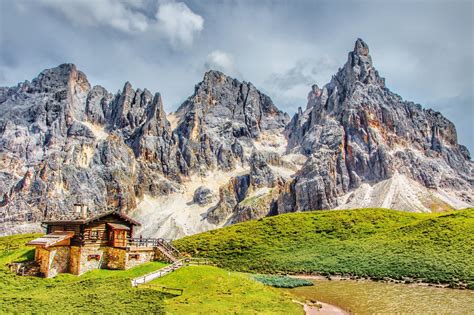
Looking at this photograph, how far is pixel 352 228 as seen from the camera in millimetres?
65250

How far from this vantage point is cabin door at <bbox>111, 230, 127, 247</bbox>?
153 feet

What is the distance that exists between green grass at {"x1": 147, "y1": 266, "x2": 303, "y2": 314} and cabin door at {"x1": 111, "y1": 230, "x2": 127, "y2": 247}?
9074 millimetres

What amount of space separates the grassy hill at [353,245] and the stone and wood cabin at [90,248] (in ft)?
54.0

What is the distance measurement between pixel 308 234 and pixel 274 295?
105 feet

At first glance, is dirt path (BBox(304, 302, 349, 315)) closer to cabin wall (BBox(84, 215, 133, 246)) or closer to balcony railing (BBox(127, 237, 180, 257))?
balcony railing (BBox(127, 237, 180, 257))

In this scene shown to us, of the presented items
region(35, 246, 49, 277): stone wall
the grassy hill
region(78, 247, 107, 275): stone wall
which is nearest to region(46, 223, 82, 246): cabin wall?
region(78, 247, 107, 275): stone wall

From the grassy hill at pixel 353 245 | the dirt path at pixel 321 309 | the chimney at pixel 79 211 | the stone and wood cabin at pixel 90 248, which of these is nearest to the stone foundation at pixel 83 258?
the stone and wood cabin at pixel 90 248

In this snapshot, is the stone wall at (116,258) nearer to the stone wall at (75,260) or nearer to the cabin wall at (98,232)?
the cabin wall at (98,232)

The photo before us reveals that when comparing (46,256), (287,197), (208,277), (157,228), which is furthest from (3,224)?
(208,277)

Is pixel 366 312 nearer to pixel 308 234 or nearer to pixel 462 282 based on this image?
pixel 462 282

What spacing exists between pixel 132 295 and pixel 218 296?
733cm

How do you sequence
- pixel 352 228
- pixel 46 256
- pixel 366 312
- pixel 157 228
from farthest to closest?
pixel 157 228, pixel 352 228, pixel 46 256, pixel 366 312

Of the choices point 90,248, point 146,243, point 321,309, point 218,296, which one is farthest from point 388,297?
point 90,248

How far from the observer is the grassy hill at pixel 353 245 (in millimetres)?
47438
